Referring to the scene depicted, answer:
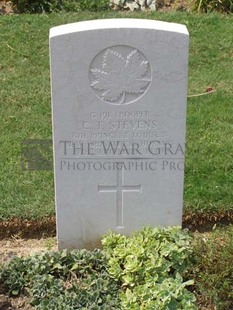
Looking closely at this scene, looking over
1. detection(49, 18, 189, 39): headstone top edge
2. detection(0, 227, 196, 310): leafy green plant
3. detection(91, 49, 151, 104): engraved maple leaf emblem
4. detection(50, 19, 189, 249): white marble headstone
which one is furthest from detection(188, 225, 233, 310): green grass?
detection(49, 18, 189, 39): headstone top edge

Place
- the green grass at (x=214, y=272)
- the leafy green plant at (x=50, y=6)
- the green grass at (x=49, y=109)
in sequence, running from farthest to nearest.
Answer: the leafy green plant at (x=50, y=6)
the green grass at (x=49, y=109)
the green grass at (x=214, y=272)

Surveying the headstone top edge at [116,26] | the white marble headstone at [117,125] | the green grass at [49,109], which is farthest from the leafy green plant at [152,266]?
the headstone top edge at [116,26]

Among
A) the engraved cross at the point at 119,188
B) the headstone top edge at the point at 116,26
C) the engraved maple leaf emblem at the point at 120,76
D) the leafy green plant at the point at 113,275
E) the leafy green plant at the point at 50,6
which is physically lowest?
the leafy green plant at the point at 113,275

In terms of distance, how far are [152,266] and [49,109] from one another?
2613mm

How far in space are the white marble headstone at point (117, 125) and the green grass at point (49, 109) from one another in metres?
0.61

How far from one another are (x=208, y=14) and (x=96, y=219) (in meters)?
4.26

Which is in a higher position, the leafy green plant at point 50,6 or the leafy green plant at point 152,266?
the leafy green plant at point 50,6

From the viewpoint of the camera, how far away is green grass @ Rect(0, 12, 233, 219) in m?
5.16

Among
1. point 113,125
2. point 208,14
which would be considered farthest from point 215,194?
point 208,14

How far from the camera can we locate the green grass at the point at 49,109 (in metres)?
5.16

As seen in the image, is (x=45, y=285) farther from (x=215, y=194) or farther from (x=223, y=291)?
(x=215, y=194)

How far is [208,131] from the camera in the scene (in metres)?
5.97

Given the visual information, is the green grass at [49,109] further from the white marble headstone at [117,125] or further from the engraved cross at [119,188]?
the engraved cross at [119,188]

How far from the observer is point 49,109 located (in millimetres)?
6359
